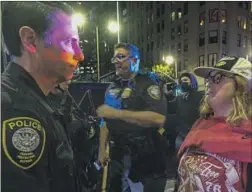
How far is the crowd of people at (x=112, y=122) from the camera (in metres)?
0.64

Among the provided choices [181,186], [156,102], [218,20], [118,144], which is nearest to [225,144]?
[181,186]

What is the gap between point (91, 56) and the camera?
1.16m

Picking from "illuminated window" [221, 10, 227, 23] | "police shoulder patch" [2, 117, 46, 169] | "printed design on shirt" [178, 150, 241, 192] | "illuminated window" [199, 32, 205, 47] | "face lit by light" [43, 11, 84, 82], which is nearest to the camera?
"police shoulder patch" [2, 117, 46, 169]

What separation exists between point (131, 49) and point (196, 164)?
57 cm

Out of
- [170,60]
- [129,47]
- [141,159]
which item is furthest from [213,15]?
[141,159]

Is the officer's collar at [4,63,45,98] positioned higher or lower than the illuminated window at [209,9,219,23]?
lower

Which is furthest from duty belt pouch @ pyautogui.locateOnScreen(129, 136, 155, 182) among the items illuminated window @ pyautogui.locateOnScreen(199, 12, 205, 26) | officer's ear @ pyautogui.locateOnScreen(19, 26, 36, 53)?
officer's ear @ pyautogui.locateOnScreen(19, 26, 36, 53)

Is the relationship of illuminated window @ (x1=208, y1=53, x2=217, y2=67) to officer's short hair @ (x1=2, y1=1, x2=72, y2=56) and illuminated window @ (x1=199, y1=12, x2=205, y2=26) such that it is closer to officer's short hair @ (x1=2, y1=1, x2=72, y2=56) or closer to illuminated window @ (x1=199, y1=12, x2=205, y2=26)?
illuminated window @ (x1=199, y1=12, x2=205, y2=26)

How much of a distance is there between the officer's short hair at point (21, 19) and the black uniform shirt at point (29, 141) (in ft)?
0.19

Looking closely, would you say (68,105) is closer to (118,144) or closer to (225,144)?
(118,144)

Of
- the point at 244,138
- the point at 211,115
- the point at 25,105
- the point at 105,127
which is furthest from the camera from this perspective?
the point at 105,127

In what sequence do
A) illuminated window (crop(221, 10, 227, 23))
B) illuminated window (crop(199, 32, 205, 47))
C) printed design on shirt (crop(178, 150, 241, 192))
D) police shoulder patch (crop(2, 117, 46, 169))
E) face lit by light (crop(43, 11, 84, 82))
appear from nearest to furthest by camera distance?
1. police shoulder patch (crop(2, 117, 46, 169))
2. face lit by light (crop(43, 11, 84, 82))
3. printed design on shirt (crop(178, 150, 241, 192))
4. illuminated window (crop(221, 10, 227, 23))
5. illuminated window (crop(199, 32, 205, 47))

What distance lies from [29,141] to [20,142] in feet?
0.06

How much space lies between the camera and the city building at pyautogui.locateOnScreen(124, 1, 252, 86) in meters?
1.25
